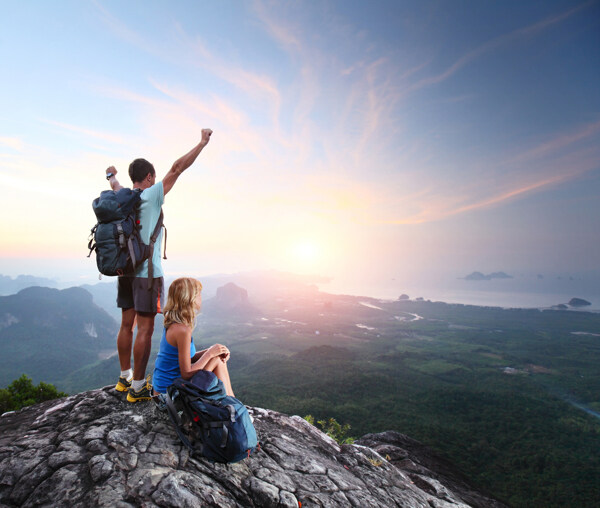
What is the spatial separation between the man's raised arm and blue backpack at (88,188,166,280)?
49 cm

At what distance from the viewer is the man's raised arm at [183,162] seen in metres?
4.49

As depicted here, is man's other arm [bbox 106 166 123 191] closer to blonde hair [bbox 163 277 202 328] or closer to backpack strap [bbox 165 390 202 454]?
blonde hair [bbox 163 277 202 328]

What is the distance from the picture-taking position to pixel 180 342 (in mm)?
3750

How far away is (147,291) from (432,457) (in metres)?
16.3

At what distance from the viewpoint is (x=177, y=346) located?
3900 mm

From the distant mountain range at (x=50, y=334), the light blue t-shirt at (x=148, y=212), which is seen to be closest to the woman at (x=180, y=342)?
the light blue t-shirt at (x=148, y=212)

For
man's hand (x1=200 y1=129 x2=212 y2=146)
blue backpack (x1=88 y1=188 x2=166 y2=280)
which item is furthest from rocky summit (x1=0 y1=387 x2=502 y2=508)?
man's hand (x1=200 y1=129 x2=212 y2=146)

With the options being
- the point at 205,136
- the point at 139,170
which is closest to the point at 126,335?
the point at 139,170

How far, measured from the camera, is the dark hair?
4.65 m

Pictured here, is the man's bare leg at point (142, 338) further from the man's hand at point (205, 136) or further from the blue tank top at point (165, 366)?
the man's hand at point (205, 136)

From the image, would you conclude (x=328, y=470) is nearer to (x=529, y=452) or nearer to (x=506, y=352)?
(x=529, y=452)

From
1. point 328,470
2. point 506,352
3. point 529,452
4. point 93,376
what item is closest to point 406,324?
point 506,352

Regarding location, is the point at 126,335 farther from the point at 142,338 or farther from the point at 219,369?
the point at 219,369

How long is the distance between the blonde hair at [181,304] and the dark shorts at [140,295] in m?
0.47
